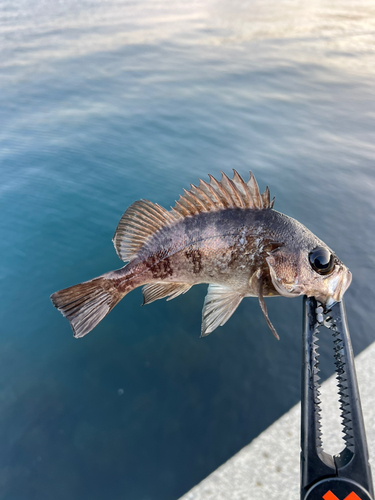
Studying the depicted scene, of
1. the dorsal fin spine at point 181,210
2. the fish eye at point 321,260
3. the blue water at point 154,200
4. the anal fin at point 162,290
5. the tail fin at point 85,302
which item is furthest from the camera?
the blue water at point 154,200

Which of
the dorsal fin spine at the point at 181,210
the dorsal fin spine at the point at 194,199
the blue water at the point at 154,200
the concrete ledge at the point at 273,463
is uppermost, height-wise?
the dorsal fin spine at the point at 194,199

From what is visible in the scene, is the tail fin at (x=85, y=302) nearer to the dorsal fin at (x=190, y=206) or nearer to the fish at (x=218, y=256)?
the fish at (x=218, y=256)

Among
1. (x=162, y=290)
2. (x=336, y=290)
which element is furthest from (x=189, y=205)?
(x=336, y=290)

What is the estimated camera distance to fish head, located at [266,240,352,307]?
1.47 meters

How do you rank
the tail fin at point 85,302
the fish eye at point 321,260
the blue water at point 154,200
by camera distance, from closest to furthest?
the fish eye at point 321,260, the tail fin at point 85,302, the blue water at point 154,200

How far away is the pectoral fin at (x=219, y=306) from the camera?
1709 mm

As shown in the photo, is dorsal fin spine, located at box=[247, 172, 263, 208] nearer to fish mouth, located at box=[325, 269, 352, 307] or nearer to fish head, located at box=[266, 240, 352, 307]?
fish head, located at box=[266, 240, 352, 307]

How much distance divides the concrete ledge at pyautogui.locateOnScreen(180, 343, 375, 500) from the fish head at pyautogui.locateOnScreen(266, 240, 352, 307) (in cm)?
89

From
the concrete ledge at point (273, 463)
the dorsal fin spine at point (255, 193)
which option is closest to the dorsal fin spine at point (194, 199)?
the dorsal fin spine at point (255, 193)

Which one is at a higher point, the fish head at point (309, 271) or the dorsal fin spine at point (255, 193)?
the dorsal fin spine at point (255, 193)

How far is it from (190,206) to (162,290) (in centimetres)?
46

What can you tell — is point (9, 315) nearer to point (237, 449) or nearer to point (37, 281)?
point (37, 281)

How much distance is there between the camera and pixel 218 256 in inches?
63.3

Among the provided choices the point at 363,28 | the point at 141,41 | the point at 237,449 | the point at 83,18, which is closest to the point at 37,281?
the point at 237,449
